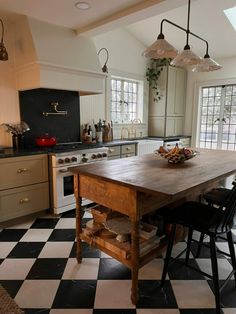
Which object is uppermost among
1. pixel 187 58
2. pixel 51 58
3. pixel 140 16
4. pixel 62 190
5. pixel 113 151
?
pixel 140 16

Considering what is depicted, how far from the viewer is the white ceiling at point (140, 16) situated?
104 inches

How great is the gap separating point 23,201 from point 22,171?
1.21 ft

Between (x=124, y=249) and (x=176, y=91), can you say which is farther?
(x=176, y=91)

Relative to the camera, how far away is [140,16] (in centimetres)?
287

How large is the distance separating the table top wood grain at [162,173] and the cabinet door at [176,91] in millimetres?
2892

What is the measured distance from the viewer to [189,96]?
5.37 meters

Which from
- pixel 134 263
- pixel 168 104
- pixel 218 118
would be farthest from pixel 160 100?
pixel 134 263

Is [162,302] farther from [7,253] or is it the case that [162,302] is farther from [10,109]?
[10,109]

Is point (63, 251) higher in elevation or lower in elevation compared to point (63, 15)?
lower

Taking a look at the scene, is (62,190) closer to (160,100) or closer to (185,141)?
(160,100)

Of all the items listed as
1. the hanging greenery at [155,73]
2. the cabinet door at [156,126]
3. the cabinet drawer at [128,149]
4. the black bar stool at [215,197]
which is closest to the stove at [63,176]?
the cabinet drawer at [128,149]

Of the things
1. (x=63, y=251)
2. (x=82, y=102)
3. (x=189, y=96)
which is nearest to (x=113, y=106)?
(x=82, y=102)

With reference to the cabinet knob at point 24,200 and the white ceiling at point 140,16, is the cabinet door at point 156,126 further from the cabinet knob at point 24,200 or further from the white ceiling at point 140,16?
the cabinet knob at point 24,200

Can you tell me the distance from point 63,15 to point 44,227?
2.56 metres
